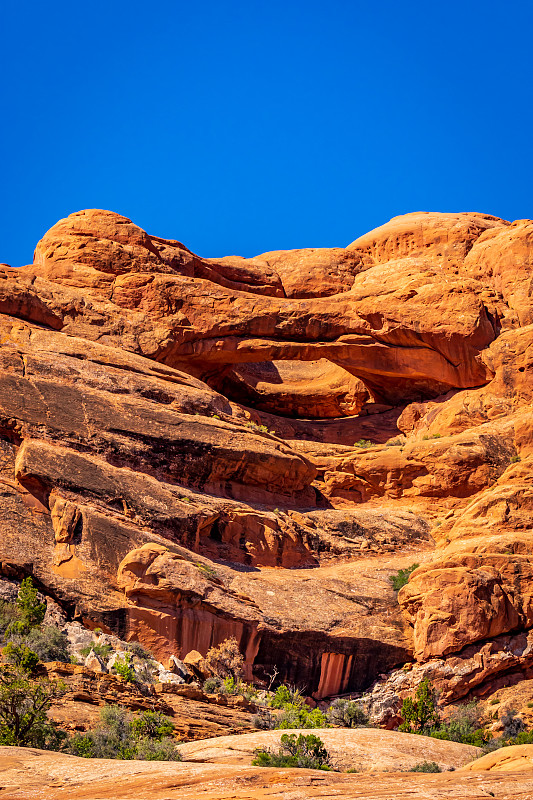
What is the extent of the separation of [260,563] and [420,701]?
1033 centimetres

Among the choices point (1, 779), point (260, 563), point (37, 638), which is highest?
point (260, 563)

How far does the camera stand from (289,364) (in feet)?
216

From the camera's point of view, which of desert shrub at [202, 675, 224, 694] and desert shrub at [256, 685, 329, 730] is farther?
desert shrub at [202, 675, 224, 694]

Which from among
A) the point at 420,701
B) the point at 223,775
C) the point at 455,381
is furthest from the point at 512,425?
the point at 223,775

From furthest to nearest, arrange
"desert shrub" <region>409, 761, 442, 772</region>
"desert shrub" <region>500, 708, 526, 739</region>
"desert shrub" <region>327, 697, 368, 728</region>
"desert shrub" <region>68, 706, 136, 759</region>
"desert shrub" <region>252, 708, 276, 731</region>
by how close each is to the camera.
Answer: "desert shrub" <region>500, 708, 526, 739</region>, "desert shrub" <region>327, 697, 368, 728</region>, "desert shrub" <region>252, 708, 276, 731</region>, "desert shrub" <region>68, 706, 136, 759</region>, "desert shrub" <region>409, 761, 442, 772</region>

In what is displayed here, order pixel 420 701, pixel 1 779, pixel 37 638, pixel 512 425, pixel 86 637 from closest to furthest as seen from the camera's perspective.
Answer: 1. pixel 1 779
2. pixel 37 638
3. pixel 86 637
4. pixel 420 701
5. pixel 512 425

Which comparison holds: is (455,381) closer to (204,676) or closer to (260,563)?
(260,563)

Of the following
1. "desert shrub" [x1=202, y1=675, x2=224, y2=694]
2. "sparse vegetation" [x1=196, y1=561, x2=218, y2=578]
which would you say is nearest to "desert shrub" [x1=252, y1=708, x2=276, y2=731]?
"desert shrub" [x1=202, y1=675, x2=224, y2=694]

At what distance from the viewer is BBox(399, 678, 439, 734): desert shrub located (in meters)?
34.3

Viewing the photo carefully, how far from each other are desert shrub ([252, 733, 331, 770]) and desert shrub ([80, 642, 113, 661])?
964cm

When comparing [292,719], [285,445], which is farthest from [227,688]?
[285,445]

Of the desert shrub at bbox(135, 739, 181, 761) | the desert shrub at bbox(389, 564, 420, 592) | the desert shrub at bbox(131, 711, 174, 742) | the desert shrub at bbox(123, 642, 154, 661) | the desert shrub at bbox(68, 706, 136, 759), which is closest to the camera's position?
the desert shrub at bbox(135, 739, 181, 761)

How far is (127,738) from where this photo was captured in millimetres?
23469

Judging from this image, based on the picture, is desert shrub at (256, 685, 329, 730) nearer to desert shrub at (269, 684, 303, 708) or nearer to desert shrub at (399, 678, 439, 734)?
desert shrub at (269, 684, 303, 708)
